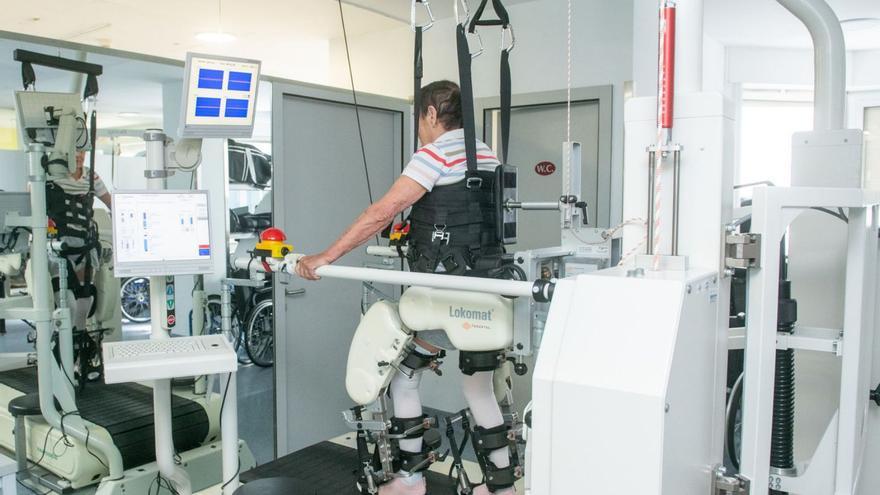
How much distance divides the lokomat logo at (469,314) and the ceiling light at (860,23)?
16.0 ft

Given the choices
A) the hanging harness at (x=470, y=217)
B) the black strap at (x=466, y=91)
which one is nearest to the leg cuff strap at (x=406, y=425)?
the hanging harness at (x=470, y=217)

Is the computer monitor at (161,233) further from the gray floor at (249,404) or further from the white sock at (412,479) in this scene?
the gray floor at (249,404)

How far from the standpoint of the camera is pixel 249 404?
4.77 metres

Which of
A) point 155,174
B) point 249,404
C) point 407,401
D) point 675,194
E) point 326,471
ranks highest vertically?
point 155,174

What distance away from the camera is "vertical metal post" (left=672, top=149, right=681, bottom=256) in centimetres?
130

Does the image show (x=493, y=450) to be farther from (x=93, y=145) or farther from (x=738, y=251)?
(x=93, y=145)

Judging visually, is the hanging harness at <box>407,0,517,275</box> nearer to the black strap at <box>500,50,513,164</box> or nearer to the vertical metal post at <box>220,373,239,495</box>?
the black strap at <box>500,50,513,164</box>

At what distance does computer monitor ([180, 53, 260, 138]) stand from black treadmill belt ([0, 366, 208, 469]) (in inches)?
62.0

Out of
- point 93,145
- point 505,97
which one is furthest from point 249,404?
point 505,97

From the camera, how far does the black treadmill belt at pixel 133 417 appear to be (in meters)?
3.06

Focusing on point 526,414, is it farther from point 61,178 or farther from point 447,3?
point 447,3

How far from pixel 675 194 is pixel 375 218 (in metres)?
1.29

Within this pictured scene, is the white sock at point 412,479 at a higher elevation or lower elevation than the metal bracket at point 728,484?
lower

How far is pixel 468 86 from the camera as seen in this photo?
2.11m
